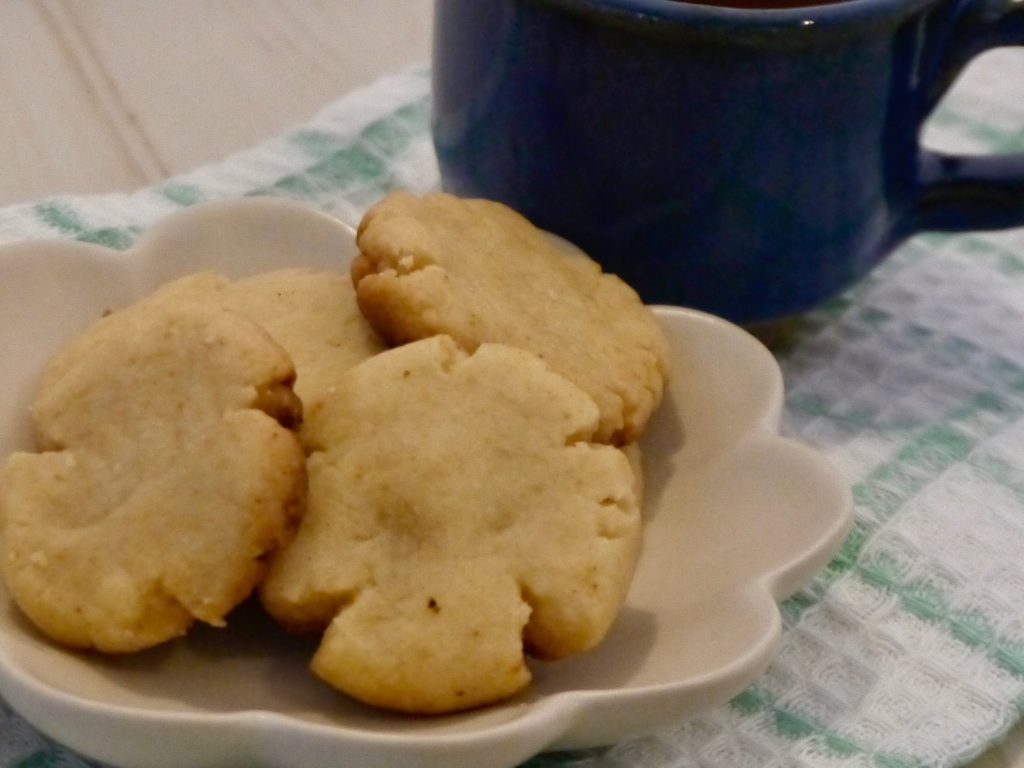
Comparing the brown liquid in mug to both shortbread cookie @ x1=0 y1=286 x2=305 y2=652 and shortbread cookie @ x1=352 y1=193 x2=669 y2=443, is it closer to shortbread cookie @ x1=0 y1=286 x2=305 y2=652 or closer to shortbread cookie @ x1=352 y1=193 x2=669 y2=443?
shortbread cookie @ x1=352 y1=193 x2=669 y2=443

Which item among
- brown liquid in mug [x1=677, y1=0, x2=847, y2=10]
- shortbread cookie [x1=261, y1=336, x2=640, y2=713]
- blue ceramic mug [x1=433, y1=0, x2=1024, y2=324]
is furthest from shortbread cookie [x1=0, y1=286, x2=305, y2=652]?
brown liquid in mug [x1=677, y1=0, x2=847, y2=10]

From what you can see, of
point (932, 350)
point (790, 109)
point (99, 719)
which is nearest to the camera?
point (99, 719)

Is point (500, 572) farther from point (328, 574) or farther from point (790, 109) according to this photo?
point (790, 109)

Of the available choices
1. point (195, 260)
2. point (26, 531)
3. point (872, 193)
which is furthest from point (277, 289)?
point (872, 193)

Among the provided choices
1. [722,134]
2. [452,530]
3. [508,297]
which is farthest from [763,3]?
[452,530]

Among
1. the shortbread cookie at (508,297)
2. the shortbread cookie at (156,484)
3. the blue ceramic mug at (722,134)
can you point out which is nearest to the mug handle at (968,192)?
the blue ceramic mug at (722,134)

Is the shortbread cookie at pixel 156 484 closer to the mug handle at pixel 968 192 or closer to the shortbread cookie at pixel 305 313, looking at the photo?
the shortbread cookie at pixel 305 313

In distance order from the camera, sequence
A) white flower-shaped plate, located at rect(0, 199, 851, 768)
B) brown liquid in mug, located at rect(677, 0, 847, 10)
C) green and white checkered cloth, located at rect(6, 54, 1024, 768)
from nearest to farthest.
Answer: white flower-shaped plate, located at rect(0, 199, 851, 768), green and white checkered cloth, located at rect(6, 54, 1024, 768), brown liquid in mug, located at rect(677, 0, 847, 10)
